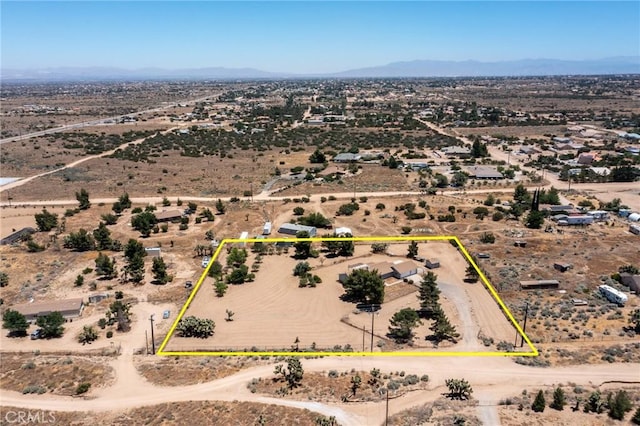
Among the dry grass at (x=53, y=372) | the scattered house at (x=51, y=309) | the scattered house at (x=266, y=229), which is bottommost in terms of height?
the dry grass at (x=53, y=372)

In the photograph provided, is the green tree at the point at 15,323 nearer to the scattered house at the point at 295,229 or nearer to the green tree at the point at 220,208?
the scattered house at the point at 295,229

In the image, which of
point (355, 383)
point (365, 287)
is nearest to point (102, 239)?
point (365, 287)

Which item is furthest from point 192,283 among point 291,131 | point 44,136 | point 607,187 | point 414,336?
point 44,136

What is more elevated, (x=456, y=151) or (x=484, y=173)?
(x=456, y=151)

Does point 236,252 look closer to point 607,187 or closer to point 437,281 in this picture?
point 437,281

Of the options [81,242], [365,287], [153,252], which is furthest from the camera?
[81,242]

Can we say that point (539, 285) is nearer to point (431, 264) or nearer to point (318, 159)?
point (431, 264)

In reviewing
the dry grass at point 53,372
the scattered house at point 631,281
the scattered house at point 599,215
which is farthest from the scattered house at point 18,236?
the scattered house at point 599,215
